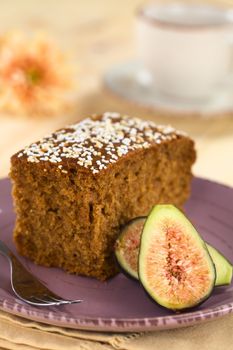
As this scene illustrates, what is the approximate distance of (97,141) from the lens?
2363 mm

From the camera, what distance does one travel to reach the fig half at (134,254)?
2.14 m

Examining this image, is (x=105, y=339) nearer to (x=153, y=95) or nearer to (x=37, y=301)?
(x=37, y=301)

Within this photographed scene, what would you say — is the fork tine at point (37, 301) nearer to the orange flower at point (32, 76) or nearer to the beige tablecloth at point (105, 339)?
the beige tablecloth at point (105, 339)

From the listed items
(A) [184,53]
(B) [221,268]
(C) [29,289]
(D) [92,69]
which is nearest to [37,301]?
(C) [29,289]

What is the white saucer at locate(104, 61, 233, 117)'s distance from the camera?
3.68 metres

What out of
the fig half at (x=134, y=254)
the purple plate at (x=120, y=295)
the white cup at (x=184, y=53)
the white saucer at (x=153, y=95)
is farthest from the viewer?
the white cup at (x=184, y=53)

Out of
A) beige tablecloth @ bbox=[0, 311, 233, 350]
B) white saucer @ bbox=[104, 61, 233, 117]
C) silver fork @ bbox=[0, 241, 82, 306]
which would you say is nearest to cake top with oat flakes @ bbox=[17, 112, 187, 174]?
silver fork @ bbox=[0, 241, 82, 306]

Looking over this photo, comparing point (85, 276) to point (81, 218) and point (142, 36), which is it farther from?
point (142, 36)

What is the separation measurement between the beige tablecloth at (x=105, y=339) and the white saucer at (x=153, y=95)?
70.7 inches

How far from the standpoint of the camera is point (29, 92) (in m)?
3.83

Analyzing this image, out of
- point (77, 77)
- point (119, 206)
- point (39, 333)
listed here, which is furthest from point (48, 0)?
point (39, 333)

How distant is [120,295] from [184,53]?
1994mm

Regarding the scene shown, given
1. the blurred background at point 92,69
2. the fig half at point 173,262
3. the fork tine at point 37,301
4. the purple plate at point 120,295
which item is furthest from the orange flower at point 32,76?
the fork tine at point 37,301

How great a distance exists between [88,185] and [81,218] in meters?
0.12
